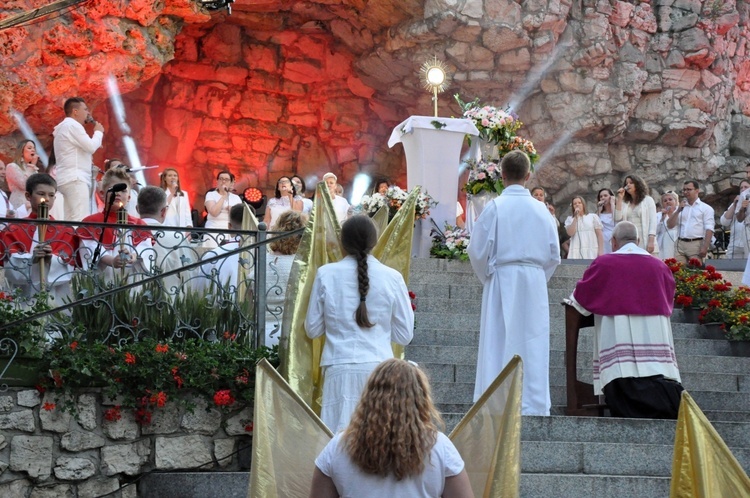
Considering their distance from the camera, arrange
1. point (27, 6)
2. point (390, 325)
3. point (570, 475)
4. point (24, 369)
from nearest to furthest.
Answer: point (390, 325), point (570, 475), point (24, 369), point (27, 6)

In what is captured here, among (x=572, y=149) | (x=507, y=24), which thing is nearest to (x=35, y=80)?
(x=507, y=24)

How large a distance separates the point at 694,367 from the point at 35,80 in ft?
41.7

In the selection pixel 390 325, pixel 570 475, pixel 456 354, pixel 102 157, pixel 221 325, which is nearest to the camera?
pixel 390 325

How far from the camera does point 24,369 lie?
300 inches

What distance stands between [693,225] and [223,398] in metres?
9.11

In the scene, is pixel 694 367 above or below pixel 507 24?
below

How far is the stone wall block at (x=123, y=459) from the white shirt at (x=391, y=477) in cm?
416

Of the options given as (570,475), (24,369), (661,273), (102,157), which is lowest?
(570,475)

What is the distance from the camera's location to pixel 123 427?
7.77 meters

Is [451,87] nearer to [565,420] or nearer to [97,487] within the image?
[565,420]

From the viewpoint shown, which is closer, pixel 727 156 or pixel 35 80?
pixel 35 80

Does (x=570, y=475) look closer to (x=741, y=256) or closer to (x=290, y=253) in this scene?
(x=290, y=253)

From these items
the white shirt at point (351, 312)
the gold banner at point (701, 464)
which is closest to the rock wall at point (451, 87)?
the white shirt at point (351, 312)

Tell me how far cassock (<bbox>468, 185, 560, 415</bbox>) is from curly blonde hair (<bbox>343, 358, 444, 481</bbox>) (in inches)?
154
